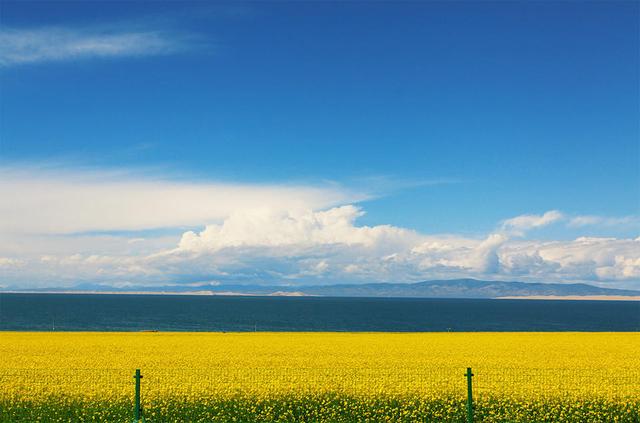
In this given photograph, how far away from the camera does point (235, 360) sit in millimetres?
33625

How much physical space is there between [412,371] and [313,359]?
25.9 ft

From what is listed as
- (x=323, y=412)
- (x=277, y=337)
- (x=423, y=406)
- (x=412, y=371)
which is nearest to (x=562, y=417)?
(x=423, y=406)

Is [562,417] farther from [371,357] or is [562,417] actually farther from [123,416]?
[371,357]

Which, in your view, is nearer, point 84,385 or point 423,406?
point 423,406

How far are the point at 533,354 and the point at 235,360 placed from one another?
744 inches

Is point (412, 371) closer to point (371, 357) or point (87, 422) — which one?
point (371, 357)

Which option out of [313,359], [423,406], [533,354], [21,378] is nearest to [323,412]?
[423,406]

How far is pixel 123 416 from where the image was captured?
1889 centimetres

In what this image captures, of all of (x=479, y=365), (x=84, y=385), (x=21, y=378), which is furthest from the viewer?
(x=479, y=365)

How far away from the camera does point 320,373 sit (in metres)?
26.0

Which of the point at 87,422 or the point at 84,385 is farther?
the point at 84,385

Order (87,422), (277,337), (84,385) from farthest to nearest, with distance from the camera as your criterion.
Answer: (277,337)
(84,385)
(87,422)

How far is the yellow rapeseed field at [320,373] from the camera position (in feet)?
66.7

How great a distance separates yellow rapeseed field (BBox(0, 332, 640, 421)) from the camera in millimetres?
20344
